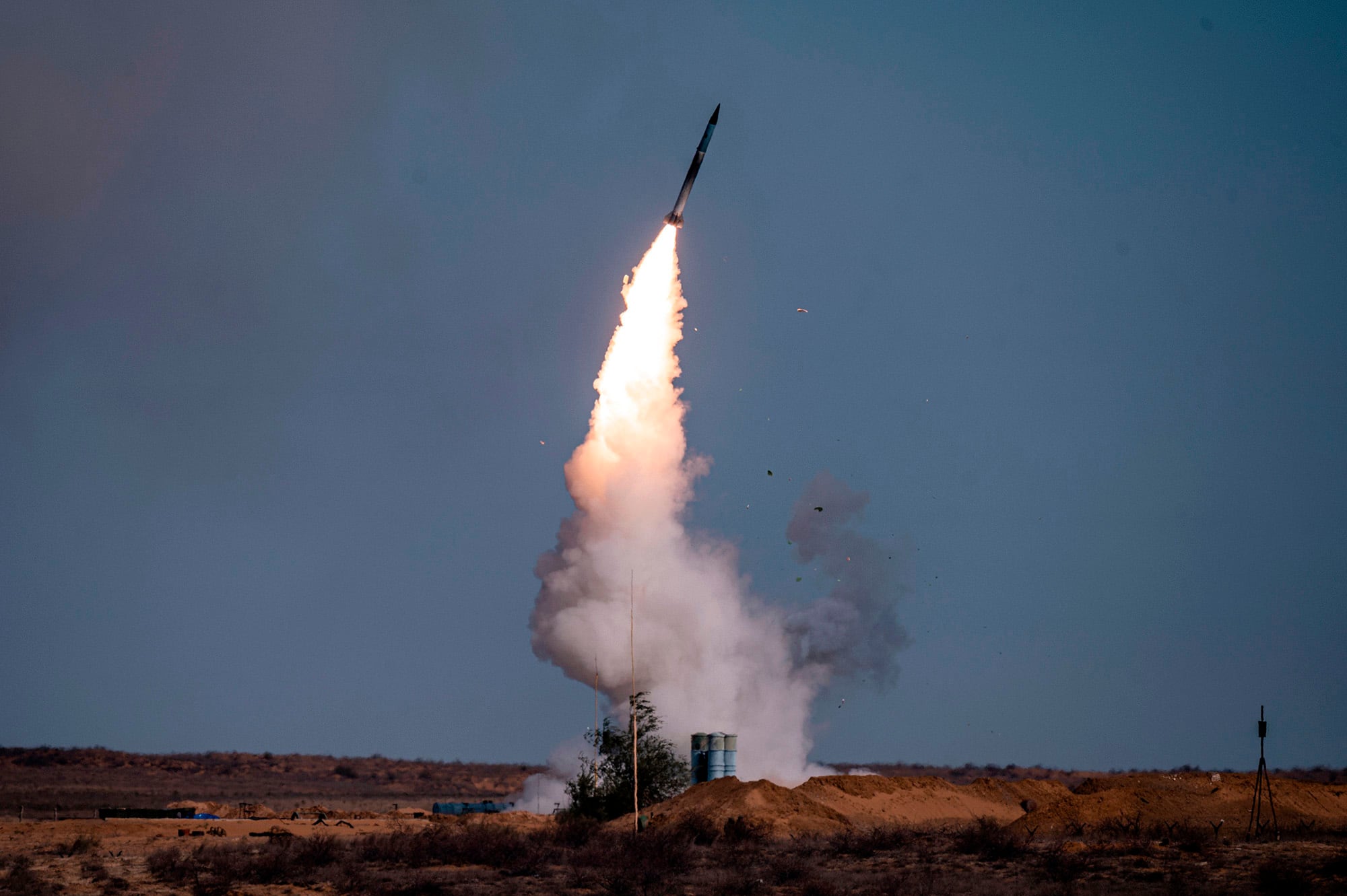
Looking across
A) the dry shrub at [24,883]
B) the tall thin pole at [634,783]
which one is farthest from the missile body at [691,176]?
the dry shrub at [24,883]

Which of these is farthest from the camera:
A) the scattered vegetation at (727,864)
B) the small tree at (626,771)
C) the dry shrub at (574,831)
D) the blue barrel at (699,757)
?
the blue barrel at (699,757)

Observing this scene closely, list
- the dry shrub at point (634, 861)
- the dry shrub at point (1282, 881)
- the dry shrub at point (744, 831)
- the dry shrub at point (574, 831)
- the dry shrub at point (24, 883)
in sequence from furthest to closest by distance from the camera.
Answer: the dry shrub at point (574, 831) → the dry shrub at point (744, 831) → the dry shrub at point (634, 861) → the dry shrub at point (24, 883) → the dry shrub at point (1282, 881)

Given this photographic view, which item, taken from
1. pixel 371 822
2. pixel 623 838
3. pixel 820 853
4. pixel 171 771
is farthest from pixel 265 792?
pixel 820 853

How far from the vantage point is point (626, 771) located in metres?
53.5

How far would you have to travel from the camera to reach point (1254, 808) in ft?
143

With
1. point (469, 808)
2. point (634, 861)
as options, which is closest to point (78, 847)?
point (634, 861)

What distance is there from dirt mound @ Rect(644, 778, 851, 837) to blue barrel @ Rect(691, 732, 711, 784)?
4631 millimetres

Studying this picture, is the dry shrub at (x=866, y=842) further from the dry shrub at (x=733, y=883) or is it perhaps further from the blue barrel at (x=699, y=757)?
the blue barrel at (x=699, y=757)

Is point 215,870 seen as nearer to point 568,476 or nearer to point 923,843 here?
point 923,843

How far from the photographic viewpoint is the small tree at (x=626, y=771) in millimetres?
52406

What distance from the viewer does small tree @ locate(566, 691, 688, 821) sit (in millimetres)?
52406

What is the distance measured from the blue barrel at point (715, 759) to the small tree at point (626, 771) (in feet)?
4.14

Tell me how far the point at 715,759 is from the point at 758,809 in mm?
8642

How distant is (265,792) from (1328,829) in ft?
214
